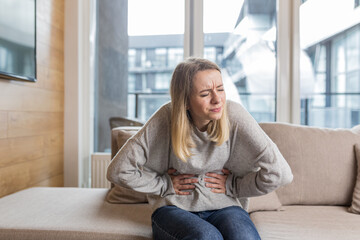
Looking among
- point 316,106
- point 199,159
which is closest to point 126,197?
point 199,159

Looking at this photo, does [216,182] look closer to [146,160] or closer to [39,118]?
[146,160]

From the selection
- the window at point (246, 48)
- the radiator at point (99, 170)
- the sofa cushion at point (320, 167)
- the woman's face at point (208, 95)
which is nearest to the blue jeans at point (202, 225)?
the woman's face at point (208, 95)

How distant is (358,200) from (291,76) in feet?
4.55

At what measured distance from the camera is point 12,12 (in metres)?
1.98

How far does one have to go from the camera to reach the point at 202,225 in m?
1.27

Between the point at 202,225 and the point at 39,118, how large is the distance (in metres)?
1.60

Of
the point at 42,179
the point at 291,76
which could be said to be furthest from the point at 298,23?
the point at 42,179

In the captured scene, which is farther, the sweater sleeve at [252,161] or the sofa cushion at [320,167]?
the sofa cushion at [320,167]

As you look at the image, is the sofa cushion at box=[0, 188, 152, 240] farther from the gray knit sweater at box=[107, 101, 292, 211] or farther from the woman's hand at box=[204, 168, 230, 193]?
the woman's hand at box=[204, 168, 230, 193]

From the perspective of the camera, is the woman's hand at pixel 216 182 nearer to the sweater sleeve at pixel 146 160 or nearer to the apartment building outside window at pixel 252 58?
the sweater sleeve at pixel 146 160

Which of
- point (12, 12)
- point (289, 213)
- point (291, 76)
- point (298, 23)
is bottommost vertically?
point (289, 213)

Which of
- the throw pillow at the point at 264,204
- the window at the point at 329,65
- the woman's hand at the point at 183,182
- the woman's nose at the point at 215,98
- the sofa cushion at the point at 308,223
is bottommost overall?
the sofa cushion at the point at 308,223

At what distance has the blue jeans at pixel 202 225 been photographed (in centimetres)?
125

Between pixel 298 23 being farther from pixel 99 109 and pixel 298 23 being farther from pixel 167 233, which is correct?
pixel 167 233
